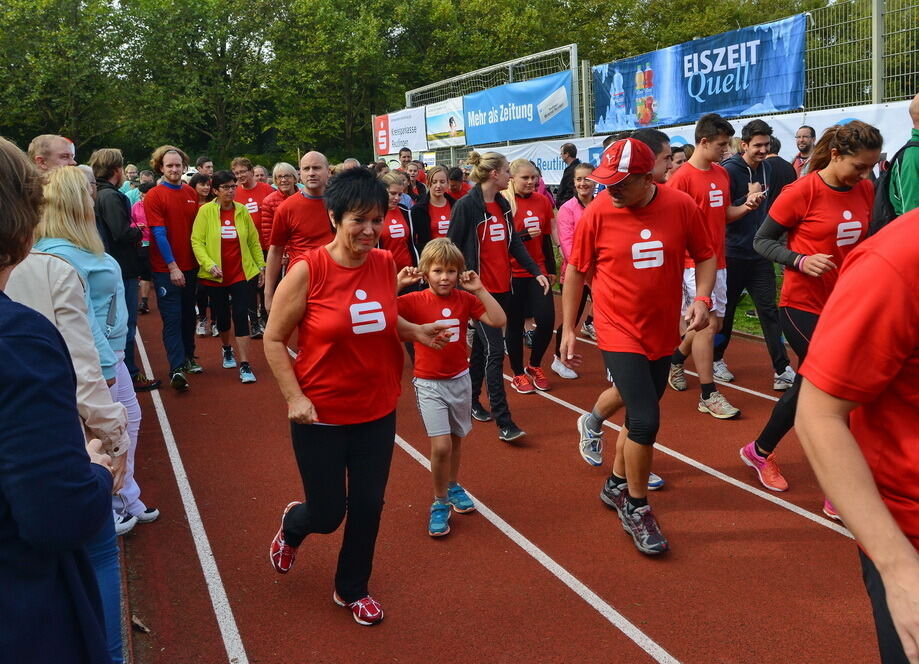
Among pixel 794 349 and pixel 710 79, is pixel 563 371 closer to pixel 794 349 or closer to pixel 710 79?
pixel 794 349

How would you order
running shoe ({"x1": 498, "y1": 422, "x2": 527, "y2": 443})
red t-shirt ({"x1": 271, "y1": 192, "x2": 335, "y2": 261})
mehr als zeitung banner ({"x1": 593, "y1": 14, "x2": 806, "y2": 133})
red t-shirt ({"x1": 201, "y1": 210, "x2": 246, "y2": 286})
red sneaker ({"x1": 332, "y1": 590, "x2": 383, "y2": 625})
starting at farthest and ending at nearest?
mehr als zeitung banner ({"x1": 593, "y1": 14, "x2": 806, "y2": 133}) → red t-shirt ({"x1": 201, "y1": 210, "x2": 246, "y2": 286}) → red t-shirt ({"x1": 271, "y1": 192, "x2": 335, "y2": 261}) → running shoe ({"x1": 498, "y1": 422, "x2": 527, "y2": 443}) → red sneaker ({"x1": 332, "y1": 590, "x2": 383, "y2": 625})

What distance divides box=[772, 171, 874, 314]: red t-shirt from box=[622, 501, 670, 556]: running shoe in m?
1.81

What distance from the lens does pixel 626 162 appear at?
175 inches

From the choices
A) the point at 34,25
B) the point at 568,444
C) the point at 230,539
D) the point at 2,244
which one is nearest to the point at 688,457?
the point at 568,444

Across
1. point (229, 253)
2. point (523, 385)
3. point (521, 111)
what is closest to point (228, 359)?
point (229, 253)

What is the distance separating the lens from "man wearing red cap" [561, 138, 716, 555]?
14.9ft

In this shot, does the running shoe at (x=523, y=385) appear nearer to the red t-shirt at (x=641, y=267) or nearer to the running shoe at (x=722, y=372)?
the running shoe at (x=722, y=372)

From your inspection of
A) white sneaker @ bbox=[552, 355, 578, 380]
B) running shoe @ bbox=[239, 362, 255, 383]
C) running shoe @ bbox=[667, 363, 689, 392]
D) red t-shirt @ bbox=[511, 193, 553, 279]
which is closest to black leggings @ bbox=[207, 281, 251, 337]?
running shoe @ bbox=[239, 362, 255, 383]

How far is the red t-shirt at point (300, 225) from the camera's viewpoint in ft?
25.6

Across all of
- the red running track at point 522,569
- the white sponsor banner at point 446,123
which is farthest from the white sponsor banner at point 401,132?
the red running track at point 522,569

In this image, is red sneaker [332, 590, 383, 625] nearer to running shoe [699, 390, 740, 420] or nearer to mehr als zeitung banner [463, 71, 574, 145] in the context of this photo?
running shoe [699, 390, 740, 420]

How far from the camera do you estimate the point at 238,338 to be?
890cm

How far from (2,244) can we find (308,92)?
46.9 meters

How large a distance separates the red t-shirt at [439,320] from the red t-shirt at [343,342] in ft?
3.92
